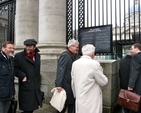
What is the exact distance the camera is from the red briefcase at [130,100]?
3500 millimetres

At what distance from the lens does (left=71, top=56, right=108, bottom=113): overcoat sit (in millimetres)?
2861

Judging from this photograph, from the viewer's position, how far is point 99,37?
5477 millimetres

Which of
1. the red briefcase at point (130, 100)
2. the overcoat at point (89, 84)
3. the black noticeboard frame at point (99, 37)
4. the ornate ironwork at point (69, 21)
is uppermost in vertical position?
the ornate ironwork at point (69, 21)

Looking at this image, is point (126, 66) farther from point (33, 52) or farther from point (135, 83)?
point (33, 52)

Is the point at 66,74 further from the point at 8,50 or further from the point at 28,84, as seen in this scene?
the point at 8,50

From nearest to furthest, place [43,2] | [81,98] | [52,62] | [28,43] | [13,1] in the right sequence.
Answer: [81,98] → [28,43] → [52,62] → [43,2] → [13,1]

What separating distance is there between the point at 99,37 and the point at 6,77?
3210 millimetres

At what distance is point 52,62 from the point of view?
539cm

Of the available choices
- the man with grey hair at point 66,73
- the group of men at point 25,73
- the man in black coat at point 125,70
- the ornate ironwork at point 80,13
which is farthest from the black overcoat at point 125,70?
the ornate ironwork at point 80,13

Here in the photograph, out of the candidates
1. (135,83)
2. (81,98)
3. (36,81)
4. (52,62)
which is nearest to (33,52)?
(36,81)

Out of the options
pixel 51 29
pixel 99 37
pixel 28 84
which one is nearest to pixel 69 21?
pixel 51 29

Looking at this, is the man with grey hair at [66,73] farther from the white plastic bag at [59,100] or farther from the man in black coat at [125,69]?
the man in black coat at [125,69]

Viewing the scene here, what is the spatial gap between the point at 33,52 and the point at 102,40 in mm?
2497

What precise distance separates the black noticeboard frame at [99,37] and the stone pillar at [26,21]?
225 cm
